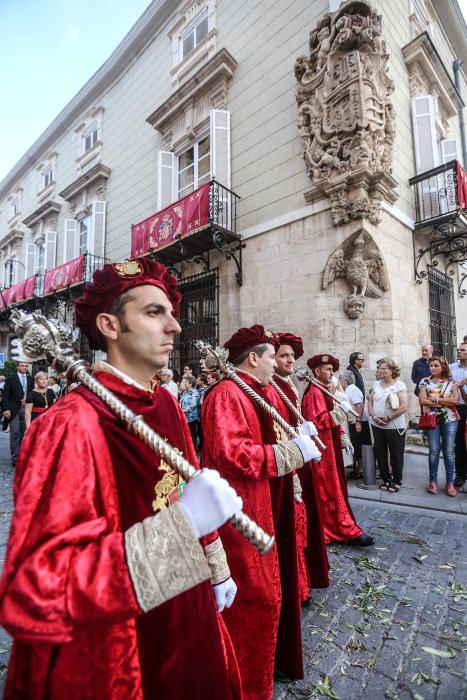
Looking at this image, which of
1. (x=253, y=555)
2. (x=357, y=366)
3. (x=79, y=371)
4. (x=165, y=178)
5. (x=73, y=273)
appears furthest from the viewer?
(x=73, y=273)

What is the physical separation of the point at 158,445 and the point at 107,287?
2.21 feet

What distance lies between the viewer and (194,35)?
11414mm

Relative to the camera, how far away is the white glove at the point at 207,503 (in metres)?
0.97

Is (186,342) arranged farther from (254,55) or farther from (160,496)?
(160,496)

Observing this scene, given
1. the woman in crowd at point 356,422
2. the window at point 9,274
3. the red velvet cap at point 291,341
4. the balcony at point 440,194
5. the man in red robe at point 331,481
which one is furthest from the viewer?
the window at point 9,274

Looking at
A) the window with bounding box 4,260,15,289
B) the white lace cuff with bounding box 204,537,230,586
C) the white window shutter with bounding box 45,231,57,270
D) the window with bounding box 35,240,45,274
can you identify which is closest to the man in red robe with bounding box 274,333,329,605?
the white lace cuff with bounding box 204,537,230,586

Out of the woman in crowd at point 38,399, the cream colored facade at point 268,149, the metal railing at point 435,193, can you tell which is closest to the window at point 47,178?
the cream colored facade at point 268,149

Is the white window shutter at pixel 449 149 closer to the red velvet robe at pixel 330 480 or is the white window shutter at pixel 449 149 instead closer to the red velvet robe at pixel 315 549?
the red velvet robe at pixel 330 480

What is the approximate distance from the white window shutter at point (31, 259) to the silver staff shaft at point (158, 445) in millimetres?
21562

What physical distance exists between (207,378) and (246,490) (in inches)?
225

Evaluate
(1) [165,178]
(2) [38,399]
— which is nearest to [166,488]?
(2) [38,399]

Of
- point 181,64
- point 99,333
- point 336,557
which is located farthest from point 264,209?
point 99,333

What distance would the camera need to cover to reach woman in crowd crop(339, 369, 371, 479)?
245 inches

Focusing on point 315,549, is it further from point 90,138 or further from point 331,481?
point 90,138
